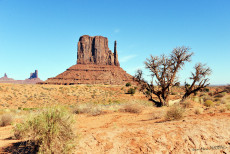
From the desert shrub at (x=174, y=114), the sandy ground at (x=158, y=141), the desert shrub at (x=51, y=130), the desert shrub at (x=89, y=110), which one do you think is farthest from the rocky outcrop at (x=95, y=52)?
the desert shrub at (x=51, y=130)

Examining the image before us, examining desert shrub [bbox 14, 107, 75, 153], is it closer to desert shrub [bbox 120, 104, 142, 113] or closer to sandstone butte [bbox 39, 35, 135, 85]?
desert shrub [bbox 120, 104, 142, 113]

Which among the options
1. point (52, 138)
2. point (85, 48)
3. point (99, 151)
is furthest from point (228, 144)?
point (85, 48)

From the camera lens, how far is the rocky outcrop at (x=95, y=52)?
133575 millimetres

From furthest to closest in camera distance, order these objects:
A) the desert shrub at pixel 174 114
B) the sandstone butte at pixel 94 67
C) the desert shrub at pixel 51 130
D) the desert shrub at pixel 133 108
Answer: the sandstone butte at pixel 94 67, the desert shrub at pixel 133 108, the desert shrub at pixel 174 114, the desert shrub at pixel 51 130

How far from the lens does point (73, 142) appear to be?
203 inches

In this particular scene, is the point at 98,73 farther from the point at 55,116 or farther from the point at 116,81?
the point at 55,116

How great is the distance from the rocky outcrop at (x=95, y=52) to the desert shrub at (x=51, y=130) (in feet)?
420

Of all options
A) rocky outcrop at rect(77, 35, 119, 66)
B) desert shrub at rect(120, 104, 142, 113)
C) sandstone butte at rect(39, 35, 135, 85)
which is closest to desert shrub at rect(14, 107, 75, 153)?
desert shrub at rect(120, 104, 142, 113)

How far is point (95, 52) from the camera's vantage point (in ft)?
447

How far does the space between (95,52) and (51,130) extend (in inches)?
5273

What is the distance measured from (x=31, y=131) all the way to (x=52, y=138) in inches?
27.3

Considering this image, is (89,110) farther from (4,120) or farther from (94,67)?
(94,67)

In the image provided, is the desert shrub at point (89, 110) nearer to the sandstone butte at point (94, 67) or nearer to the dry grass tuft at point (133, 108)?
the dry grass tuft at point (133, 108)

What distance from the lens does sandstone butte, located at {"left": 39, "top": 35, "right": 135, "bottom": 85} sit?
334 ft
